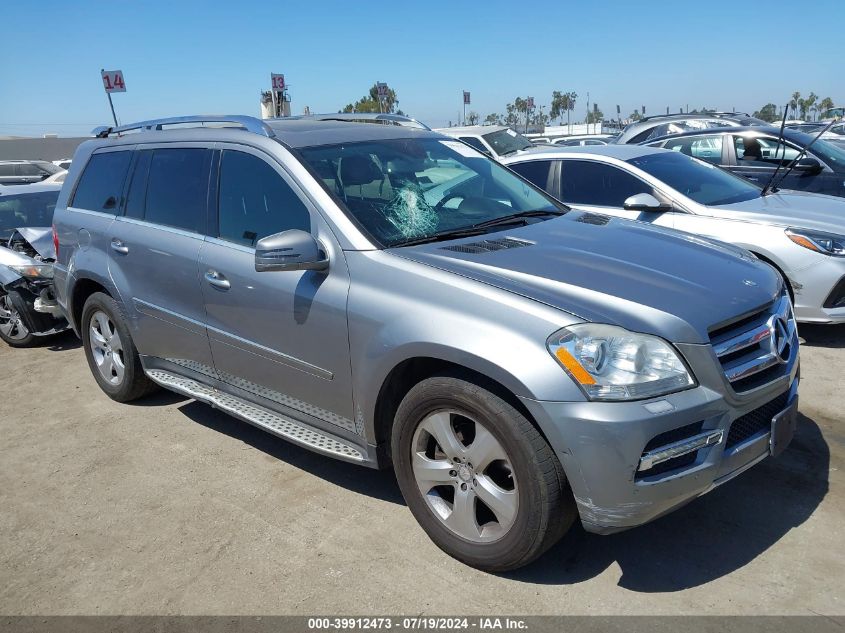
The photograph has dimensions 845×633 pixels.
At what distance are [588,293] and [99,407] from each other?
156 inches

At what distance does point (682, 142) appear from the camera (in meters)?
9.38

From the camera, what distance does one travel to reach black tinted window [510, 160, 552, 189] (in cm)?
684

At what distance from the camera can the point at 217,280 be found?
3.78m

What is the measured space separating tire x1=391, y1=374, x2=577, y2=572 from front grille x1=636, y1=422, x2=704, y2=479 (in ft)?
1.04

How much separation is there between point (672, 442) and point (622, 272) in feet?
2.59

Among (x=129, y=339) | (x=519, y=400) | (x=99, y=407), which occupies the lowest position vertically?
(x=99, y=407)

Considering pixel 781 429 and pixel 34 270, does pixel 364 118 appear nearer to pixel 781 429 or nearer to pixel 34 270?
pixel 781 429

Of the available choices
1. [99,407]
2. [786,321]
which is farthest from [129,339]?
[786,321]

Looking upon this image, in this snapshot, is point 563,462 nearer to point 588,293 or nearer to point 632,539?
point 588,293

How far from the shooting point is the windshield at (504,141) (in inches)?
525

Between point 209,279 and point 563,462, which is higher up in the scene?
point 209,279

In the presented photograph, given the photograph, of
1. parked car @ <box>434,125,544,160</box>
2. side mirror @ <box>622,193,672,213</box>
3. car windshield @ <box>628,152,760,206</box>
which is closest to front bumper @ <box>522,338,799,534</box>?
side mirror @ <box>622,193,672,213</box>

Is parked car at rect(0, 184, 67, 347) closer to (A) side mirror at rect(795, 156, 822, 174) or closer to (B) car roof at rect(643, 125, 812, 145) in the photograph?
(B) car roof at rect(643, 125, 812, 145)

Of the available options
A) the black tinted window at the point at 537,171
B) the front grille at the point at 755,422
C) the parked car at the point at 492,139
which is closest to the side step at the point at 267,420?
the front grille at the point at 755,422
